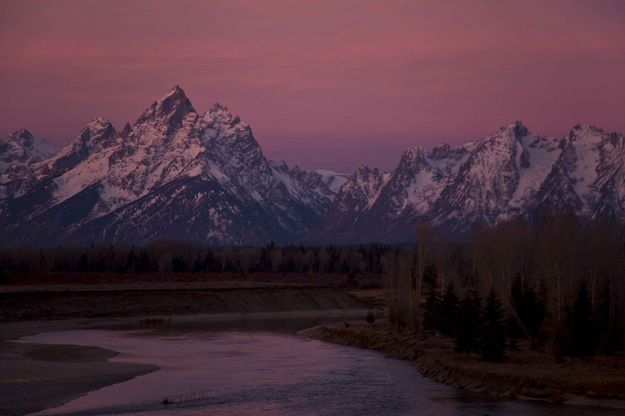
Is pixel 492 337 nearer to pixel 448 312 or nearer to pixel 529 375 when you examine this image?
pixel 529 375

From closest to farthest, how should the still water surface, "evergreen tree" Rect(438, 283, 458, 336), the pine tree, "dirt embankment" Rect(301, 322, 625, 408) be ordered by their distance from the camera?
the still water surface < "dirt embankment" Rect(301, 322, 625, 408) < the pine tree < "evergreen tree" Rect(438, 283, 458, 336)

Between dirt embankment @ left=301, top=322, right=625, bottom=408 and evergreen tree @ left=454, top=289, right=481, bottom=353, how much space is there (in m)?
0.87

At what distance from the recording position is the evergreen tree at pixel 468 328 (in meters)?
78.4

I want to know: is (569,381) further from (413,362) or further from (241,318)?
(241,318)

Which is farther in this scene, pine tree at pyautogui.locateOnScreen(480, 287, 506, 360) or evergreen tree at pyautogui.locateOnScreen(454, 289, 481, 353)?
evergreen tree at pyautogui.locateOnScreen(454, 289, 481, 353)

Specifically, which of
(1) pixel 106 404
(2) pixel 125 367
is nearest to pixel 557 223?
(2) pixel 125 367

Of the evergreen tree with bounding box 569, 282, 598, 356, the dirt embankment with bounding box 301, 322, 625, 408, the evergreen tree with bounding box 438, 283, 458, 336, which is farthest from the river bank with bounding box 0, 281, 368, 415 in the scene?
the evergreen tree with bounding box 569, 282, 598, 356

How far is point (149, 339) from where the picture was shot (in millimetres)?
106750

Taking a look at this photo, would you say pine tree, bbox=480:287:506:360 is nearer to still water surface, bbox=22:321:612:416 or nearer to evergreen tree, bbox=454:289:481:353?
evergreen tree, bbox=454:289:481:353

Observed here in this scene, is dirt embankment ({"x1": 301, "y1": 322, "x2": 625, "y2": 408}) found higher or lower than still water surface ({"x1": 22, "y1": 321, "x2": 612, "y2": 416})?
higher

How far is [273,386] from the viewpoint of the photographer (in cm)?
6869

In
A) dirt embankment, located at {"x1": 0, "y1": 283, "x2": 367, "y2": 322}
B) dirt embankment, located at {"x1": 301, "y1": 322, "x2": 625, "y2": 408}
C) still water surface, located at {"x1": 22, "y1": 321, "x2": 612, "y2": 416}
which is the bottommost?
still water surface, located at {"x1": 22, "y1": 321, "x2": 612, "y2": 416}

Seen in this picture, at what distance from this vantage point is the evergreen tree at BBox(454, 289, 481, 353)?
7838cm

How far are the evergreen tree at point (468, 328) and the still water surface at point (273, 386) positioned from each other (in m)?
5.24
